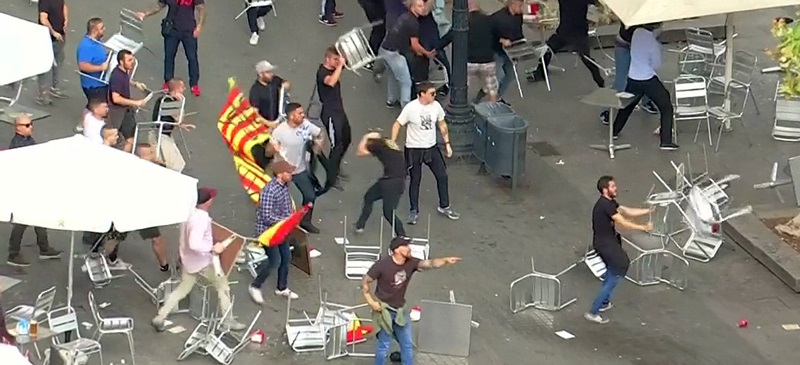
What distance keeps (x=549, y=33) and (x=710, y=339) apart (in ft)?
28.5

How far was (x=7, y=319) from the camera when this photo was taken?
1271cm

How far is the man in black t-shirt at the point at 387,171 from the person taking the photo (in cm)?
1459

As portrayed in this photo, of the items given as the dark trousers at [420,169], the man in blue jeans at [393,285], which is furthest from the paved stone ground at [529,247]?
the man in blue jeans at [393,285]

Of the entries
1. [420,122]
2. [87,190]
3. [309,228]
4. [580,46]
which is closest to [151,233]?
[309,228]

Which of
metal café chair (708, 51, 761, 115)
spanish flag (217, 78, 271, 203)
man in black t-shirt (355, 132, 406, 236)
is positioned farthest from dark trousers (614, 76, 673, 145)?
spanish flag (217, 78, 271, 203)

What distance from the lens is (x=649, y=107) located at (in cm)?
1906

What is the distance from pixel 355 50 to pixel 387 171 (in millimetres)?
4326

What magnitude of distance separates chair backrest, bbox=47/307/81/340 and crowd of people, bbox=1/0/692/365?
0.92 meters

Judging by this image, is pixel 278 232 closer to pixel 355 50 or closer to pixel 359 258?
pixel 359 258

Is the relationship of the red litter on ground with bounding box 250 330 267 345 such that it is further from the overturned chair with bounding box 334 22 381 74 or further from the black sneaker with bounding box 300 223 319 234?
the overturned chair with bounding box 334 22 381 74

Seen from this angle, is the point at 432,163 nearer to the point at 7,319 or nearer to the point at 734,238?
the point at 734,238

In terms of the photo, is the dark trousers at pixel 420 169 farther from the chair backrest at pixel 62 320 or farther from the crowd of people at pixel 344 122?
the chair backrest at pixel 62 320

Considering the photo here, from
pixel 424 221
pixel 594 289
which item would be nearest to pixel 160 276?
pixel 424 221

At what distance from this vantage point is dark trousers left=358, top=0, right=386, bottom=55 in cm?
1961
